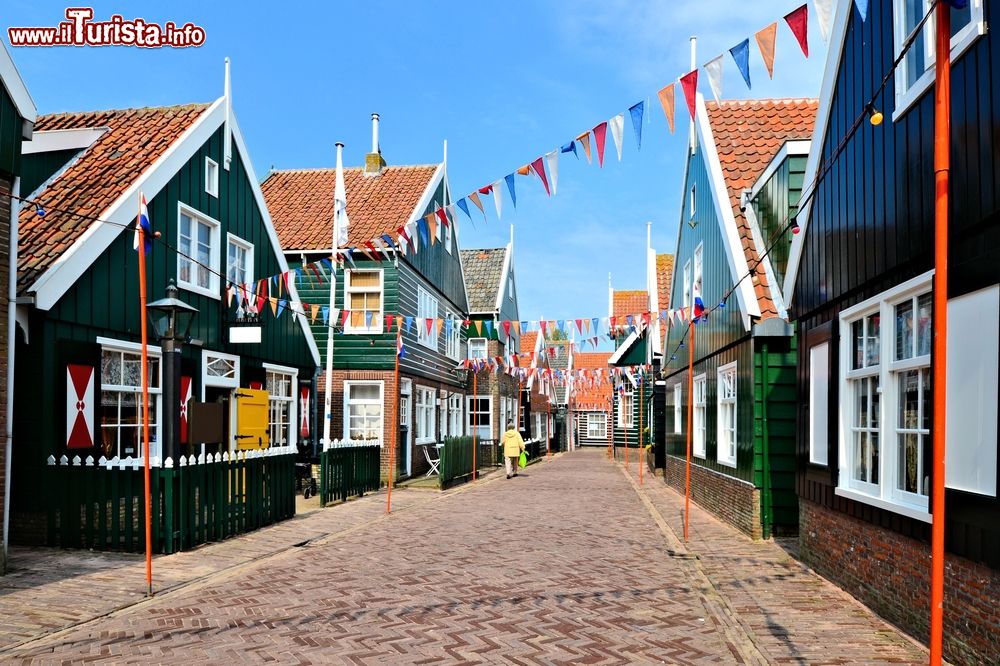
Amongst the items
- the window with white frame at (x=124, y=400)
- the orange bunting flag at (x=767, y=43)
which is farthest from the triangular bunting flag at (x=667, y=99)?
the window with white frame at (x=124, y=400)

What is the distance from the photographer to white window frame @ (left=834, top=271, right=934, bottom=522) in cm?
669

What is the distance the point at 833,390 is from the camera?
8656mm

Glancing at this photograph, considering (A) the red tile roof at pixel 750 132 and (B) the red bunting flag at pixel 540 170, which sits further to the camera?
(A) the red tile roof at pixel 750 132

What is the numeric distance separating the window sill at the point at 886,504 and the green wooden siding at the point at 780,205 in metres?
4.09

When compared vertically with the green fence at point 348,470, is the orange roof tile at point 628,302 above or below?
above

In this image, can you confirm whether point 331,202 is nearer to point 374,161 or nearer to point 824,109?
point 374,161

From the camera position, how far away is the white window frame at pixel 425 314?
23797mm

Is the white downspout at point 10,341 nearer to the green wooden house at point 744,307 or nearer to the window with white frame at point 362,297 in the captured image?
the green wooden house at point 744,307

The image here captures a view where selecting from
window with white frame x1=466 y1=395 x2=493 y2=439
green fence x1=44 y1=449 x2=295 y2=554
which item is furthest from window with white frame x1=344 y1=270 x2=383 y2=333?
window with white frame x1=466 y1=395 x2=493 y2=439

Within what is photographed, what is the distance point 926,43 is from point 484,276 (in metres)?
31.2

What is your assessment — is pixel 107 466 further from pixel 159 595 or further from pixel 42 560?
pixel 159 595

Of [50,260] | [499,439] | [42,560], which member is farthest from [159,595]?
[499,439]

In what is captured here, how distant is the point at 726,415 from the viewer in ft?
48.7

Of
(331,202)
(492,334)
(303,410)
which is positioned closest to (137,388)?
(303,410)
